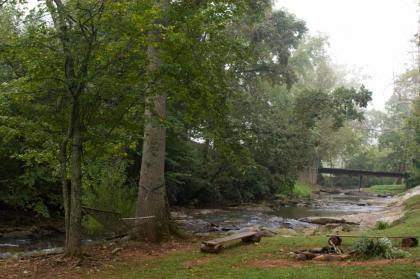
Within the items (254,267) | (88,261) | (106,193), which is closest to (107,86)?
(88,261)

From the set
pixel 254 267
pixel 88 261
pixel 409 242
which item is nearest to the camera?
pixel 254 267

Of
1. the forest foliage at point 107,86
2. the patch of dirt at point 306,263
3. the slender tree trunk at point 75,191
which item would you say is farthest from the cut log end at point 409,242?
the slender tree trunk at point 75,191

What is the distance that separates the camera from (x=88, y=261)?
1027 cm

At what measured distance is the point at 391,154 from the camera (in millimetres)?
68125

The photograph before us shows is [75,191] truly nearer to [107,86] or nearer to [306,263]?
[107,86]

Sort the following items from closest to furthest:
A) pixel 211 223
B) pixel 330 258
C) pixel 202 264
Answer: pixel 330 258
pixel 202 264
pixel 211 223

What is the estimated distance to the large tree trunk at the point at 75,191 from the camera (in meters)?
10.1

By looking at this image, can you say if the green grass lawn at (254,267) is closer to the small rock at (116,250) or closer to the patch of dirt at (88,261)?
the patch of dirt at (88,261)

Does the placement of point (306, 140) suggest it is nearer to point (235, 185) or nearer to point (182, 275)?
point (235, 185)

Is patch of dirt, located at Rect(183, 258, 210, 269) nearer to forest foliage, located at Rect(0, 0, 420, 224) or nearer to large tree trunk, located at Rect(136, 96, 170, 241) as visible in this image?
forest foliage, located at Rect(0, 0, 420, 224)

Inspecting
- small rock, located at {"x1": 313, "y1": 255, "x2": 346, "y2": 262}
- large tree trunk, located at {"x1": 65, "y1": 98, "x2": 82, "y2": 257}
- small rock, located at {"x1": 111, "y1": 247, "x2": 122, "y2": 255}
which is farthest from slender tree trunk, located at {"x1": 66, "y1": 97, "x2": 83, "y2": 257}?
small rock, located at {"x1": 313, "y1": 255, "x2": 346, "y2": 262}

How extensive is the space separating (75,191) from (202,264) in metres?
3.04

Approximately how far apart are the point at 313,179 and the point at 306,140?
28.7m

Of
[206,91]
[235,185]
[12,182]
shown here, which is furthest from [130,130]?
[235,185]
